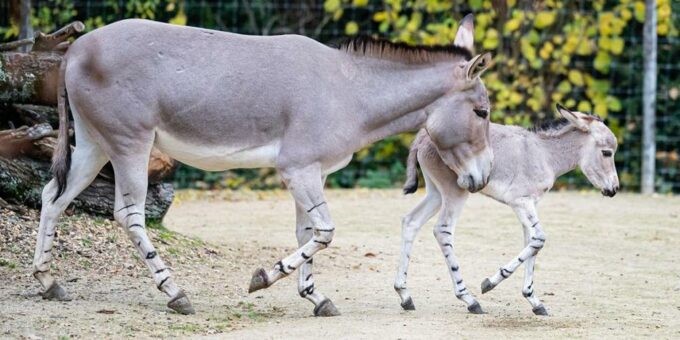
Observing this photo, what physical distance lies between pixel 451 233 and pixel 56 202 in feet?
8.94

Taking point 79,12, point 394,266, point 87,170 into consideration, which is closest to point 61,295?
point 87,170

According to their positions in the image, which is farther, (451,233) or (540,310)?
(451,233)

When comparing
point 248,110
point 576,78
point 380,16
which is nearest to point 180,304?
point 248,110

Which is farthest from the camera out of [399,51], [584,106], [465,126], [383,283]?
[584,106]

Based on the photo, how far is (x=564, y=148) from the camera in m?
9.04

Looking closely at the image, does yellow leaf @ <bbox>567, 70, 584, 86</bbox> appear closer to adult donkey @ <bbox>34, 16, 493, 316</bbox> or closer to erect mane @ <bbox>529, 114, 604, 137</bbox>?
erect mane @ <bbox>529, 114, 604, 137</bbox>

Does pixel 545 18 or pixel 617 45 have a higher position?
pixel 545 18

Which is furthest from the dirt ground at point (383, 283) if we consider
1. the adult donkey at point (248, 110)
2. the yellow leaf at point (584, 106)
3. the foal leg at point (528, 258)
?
the yellow leaf at point (584, 106)

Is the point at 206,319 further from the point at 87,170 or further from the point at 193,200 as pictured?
the point at 193,200

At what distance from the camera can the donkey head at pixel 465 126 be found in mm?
7996

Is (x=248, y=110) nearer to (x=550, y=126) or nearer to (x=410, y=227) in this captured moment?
(x=410, y=227)

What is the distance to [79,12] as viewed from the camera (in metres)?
15.8

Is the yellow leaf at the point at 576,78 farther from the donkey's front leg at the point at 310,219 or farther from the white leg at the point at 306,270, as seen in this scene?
the donkey's front leg at the point at 310,219

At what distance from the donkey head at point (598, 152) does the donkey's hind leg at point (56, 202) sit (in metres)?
3.54
